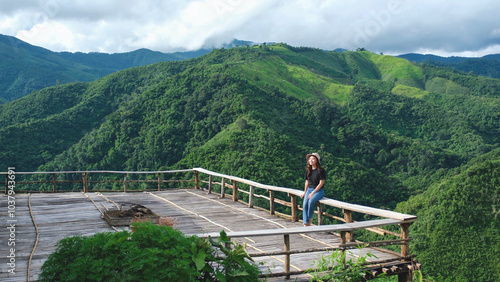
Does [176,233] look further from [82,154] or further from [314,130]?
[314,130]

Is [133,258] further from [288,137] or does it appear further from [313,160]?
[288,137]

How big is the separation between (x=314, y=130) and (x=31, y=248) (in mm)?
57258

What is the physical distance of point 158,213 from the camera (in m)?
8.47

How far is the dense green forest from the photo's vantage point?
117ft

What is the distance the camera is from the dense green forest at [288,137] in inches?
1410

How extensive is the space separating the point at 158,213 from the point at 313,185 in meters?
3.52

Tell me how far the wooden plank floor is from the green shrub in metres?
1.17

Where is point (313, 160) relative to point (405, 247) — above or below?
above

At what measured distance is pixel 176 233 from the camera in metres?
3.51

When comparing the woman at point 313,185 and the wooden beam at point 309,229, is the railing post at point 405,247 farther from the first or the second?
the woman at point 313,185

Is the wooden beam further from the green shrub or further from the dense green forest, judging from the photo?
the dense green forest

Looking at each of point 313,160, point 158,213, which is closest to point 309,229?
point 313,160

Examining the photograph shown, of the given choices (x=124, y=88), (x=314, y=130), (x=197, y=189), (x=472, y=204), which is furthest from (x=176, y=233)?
Answer: (x=124, y=88)

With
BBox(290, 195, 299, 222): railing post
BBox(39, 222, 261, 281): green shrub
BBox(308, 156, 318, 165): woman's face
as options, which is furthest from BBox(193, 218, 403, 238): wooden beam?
BBox(290, 195, 299, 222): railing post
